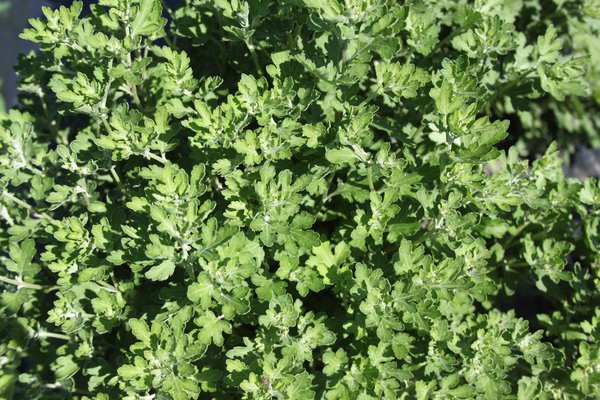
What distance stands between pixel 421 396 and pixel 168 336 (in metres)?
0.94

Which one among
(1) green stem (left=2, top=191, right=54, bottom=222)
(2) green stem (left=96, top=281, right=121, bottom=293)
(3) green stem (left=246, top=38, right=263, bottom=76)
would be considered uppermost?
(3) green stem (left=246, top=38, right=263, bottom=76)

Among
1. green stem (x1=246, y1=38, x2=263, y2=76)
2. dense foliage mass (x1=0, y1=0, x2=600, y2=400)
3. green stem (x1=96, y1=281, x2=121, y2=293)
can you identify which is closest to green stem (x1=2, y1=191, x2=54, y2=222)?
dense foliage mass (x1=0, y1=0, x2=600, y2=400)

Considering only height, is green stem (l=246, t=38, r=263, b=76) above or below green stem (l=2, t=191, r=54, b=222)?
above

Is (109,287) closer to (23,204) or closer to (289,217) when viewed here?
(23,204)

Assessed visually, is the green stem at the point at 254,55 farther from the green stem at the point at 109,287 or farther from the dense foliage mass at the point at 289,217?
the green stem at the point at 109,287

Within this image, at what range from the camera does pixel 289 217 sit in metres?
2.16

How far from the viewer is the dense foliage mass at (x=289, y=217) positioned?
79.0 inches

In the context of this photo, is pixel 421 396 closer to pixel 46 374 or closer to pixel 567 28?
pixel 46 374

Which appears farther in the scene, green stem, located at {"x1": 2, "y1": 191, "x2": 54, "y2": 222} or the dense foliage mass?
green stem, located at {"x1": 2, "y1": 191, "x2": 54, "y2": 222}

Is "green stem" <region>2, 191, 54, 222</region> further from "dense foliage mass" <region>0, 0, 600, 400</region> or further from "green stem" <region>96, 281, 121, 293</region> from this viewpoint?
"green stem" <region>96, 281, 121, 293</region>

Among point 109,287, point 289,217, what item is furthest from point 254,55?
point 109,287

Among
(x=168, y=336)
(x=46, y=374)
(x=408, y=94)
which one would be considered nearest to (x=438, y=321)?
(x=408, y=94)

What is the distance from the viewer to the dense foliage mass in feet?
6.58

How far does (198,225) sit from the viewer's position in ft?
6.34
